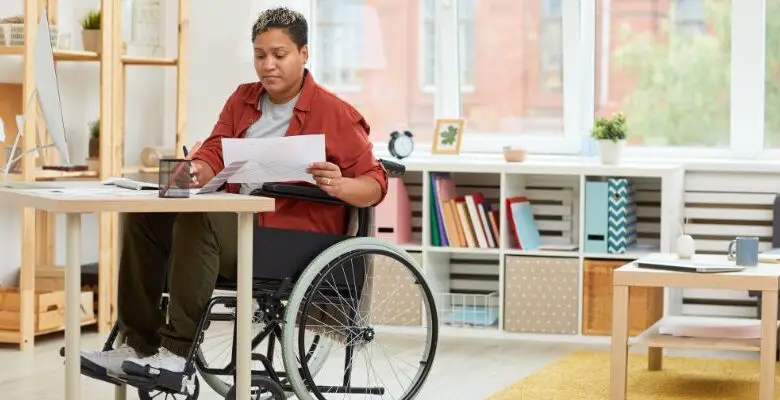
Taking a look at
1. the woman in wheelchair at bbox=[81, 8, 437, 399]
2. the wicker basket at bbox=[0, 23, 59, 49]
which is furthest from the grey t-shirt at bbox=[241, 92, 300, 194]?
the wicker basket at bbox=[0, 23, 59, 49]

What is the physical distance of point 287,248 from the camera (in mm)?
3031

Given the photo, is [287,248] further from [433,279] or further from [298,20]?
[433,279]

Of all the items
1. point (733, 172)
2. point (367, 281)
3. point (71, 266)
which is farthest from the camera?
point (733, 172)

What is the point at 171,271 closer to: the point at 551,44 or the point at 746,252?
the point at 746,252

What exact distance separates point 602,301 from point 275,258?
2.25 meters

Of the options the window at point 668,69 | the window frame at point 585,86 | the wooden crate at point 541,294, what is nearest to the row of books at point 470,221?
the wooden crate at point 541,294

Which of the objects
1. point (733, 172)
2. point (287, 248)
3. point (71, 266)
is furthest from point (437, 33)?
point (71, 266)

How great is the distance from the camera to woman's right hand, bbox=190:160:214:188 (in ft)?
10.3

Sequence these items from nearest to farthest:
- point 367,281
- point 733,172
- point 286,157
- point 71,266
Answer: point 71,266, point 286,157, point 367,281, point 733,172

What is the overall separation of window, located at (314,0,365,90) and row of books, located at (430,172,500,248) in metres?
0.91

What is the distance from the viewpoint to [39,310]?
15.3 feet

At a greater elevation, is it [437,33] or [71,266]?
[437,33]

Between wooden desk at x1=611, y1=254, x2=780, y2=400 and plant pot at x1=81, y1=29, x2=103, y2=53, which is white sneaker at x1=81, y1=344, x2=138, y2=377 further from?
plant pot at x1=81, y1=29, x2=103, y2=53

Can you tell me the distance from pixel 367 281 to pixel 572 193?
233 cm
